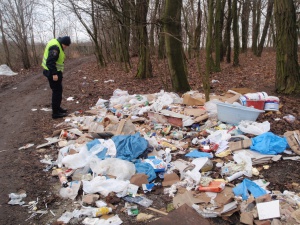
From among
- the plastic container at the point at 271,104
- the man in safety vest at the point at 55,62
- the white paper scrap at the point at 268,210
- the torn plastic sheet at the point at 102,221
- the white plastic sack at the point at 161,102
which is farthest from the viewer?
the white plastic sack at the point at 161,102

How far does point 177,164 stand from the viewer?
346 cm

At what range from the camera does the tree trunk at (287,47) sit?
567 cm

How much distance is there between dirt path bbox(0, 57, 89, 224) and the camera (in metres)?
2.81

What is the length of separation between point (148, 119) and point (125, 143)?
5.17 feet

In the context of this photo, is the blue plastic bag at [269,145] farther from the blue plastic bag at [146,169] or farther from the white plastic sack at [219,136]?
the blue plastic bag at [146,169]

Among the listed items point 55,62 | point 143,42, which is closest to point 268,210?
point 55,62

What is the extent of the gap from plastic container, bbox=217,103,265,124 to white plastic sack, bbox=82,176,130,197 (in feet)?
7.77

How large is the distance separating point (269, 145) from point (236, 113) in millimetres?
1039

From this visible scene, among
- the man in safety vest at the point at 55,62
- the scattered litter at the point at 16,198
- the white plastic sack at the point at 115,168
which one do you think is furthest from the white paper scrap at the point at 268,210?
the man in safety vest at the point at 55,62

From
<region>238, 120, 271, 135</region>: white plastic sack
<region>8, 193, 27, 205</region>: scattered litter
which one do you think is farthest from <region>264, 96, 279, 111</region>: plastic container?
<region>8, 193, 27, 205</region>: scattered litter

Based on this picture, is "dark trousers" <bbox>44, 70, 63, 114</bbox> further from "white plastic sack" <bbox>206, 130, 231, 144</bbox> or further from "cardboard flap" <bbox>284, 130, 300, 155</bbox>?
"cardboard flap" <bbox>284, 130, 300, 155</bbox>

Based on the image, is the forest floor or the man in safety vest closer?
the forest floor

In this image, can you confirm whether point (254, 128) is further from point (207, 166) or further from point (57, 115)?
point (57, 115)

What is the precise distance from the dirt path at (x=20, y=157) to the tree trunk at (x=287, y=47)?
5255 millimetres
